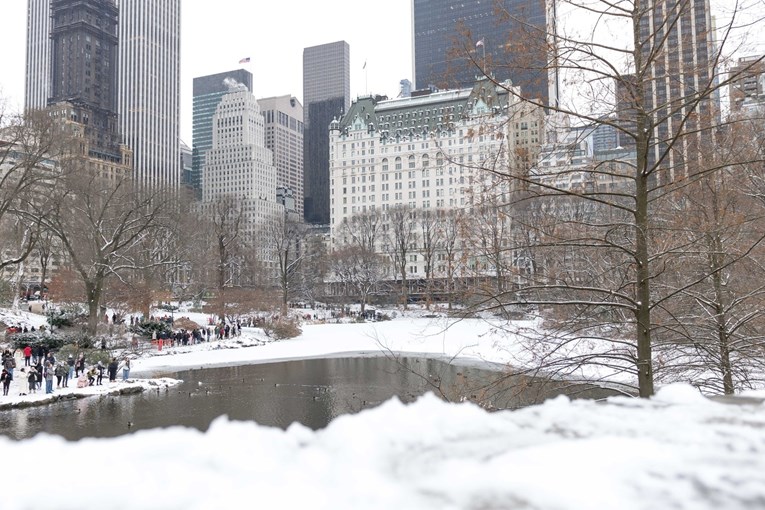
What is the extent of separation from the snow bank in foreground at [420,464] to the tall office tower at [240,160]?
16296cm

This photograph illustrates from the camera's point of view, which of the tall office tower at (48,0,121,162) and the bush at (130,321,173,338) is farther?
the tall office tower at (48,0,121,162)

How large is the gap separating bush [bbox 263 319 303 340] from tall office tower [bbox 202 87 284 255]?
120 metres

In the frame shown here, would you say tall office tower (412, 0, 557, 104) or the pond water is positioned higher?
tall office tower (412, 0, 557, 104)

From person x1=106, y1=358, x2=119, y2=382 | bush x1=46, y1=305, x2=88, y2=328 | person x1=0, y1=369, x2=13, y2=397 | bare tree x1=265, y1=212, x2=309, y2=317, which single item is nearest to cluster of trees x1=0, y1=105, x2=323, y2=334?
bare tree x1=265, y1=212, x2=309, y2=317

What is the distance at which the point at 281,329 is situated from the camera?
149 feet

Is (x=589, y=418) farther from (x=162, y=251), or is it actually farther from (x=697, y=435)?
(x=162, y=251)

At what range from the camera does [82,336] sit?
3300cm

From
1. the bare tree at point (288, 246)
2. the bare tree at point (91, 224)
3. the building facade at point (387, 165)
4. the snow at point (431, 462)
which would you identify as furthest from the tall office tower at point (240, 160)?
the snow at point (431, 462)

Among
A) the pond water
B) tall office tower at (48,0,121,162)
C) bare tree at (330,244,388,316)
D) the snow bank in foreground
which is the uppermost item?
tall office tower at (48,0,121,162)

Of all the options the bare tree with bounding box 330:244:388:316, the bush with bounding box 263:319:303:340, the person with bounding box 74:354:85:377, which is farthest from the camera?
the bare tree with bounding box 330:244:388:316

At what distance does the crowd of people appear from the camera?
880 inches

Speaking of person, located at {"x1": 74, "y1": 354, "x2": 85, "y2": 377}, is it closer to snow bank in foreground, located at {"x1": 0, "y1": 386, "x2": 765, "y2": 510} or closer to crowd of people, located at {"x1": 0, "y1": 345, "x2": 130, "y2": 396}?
crowd of people, located at {"x1": 0, "y1": 345, "x2": 130, "y2": 396}

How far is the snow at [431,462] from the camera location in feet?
8.11

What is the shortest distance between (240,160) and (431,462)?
185365 millimetres
